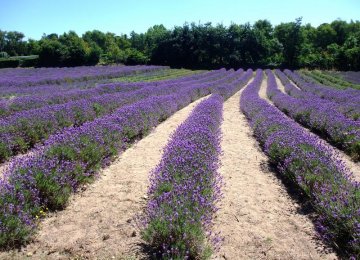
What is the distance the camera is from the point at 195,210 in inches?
133

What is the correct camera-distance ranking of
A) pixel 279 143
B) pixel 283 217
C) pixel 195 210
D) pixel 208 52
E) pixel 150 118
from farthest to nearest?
pixel 208 52, pixel 150 118, pixel 279 143, pixel 283 217, pixel 195 210

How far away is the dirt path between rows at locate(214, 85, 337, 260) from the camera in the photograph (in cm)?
356

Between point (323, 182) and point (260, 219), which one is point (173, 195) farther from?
point (323, 182)

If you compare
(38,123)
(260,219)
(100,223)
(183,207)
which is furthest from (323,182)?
(38,123)

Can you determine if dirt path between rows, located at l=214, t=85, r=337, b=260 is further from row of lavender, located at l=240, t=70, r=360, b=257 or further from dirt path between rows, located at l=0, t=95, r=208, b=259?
dirt path between rows, located at l=0, t=95, r=208, b=259

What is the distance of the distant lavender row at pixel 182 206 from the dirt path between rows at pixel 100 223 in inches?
14.5

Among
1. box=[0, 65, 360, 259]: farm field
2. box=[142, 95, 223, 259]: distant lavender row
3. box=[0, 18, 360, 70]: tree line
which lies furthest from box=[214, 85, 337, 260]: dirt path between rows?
box=[0, 18, 360, 70]: tree line

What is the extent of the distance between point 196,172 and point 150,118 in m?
5.26

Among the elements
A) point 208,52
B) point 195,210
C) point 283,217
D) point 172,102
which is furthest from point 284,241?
point 208,52

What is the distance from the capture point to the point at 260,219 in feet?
14.2

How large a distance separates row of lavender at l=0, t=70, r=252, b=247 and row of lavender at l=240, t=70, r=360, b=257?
320 centimetres

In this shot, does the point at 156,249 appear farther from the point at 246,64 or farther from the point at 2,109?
the point at 246,64

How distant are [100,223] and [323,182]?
3068 millimetres

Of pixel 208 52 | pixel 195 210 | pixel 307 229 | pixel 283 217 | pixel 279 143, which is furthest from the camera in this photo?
pixel 208 52
